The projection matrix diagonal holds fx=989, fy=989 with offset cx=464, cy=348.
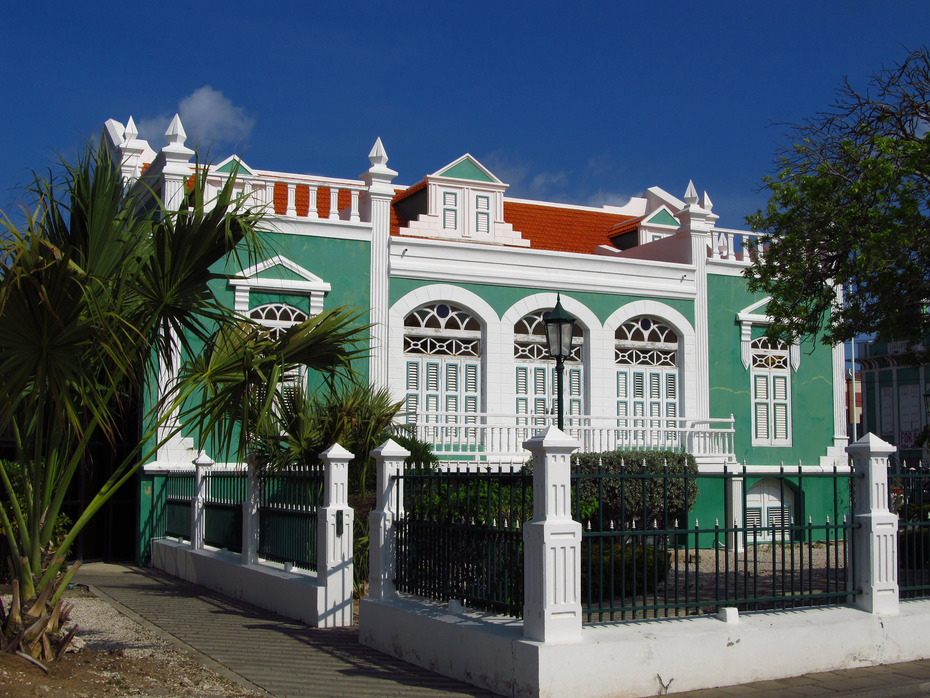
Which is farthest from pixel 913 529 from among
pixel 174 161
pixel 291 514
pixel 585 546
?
pixel 174 161

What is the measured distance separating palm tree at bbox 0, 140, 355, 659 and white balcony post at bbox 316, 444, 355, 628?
2389 millimetres

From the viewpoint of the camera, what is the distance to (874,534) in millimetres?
8461

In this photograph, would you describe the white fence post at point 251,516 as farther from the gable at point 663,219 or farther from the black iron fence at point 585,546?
the gable at point 663,219

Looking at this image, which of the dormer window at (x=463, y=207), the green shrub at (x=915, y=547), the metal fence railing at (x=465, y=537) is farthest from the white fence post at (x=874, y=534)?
the dormer window at (x=463, y=207)

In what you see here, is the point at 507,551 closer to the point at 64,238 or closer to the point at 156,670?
the point at 156,670

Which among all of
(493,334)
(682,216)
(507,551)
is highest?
(682,216)

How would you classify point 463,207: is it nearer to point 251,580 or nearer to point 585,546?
point 251,580

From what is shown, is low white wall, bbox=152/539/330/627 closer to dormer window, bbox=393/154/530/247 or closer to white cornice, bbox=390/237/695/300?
white cornice, bbox=390/237/695/300

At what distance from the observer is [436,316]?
737 inches

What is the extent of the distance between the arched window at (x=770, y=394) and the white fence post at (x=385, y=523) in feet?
42.5

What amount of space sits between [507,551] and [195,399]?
10121 millimetres

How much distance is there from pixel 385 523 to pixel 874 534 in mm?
4301

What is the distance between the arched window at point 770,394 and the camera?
67.6ft

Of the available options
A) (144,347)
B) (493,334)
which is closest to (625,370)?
(493,334)
